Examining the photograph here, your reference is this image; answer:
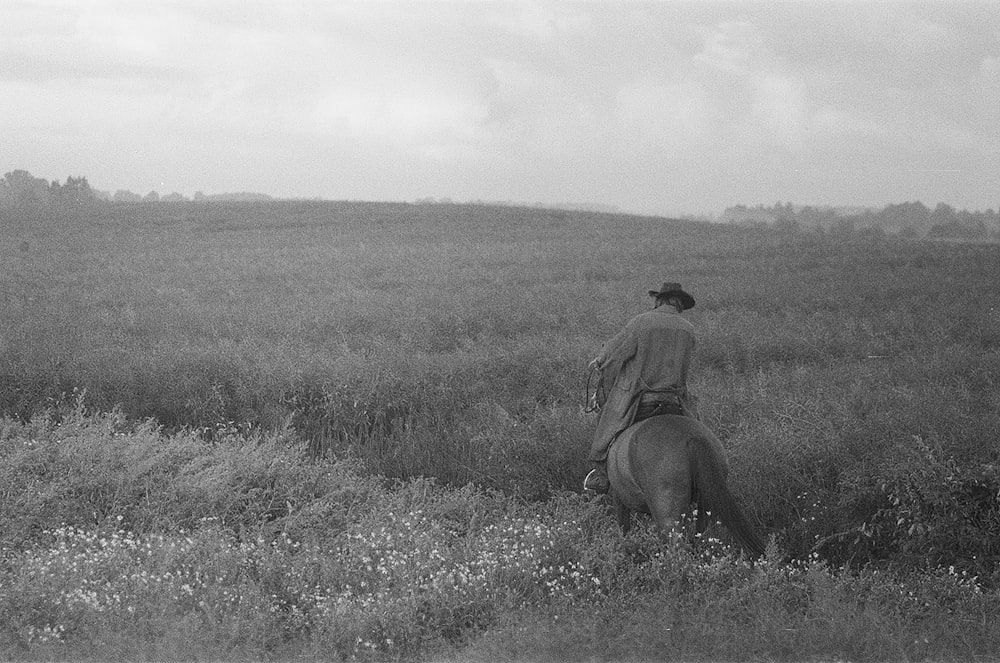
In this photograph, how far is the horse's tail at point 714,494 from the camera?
19.2ft

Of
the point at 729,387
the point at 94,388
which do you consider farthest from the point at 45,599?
the point at 729,387

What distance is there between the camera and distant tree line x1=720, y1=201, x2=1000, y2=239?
104 ft

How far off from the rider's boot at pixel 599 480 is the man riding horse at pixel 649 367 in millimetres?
248

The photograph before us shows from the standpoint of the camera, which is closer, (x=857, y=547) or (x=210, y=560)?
(x=210, y=560)

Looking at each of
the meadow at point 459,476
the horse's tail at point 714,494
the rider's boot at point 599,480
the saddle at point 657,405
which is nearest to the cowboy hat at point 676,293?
the saddle at point 657,405

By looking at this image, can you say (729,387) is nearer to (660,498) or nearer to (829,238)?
(660,498)

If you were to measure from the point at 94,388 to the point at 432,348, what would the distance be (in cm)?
473

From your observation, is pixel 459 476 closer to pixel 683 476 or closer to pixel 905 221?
pixel 683 476

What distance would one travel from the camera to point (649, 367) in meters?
6.40

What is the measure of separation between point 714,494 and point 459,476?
10.7 ft

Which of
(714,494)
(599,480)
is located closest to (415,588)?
(599,480)

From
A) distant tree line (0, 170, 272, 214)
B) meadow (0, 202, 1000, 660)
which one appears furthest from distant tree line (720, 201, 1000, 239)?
distant tree line (0, 170, 272, 214)

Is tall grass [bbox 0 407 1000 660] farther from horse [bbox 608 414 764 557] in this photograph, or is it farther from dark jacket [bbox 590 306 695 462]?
dark jacket [bbox 590 306 695 462]

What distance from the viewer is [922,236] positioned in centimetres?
3169
